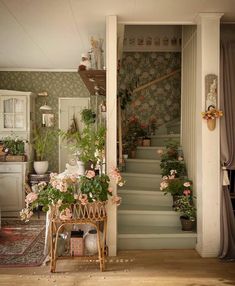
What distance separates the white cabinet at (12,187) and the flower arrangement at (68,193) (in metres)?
2.64

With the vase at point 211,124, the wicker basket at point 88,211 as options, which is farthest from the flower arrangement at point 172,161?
the wicker basket at point 88,211

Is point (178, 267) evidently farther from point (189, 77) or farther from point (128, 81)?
point (128, 81)

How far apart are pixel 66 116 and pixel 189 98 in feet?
9.51

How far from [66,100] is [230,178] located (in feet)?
12.2

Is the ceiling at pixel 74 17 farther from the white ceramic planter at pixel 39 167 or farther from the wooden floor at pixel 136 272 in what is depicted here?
the wooden floor at pixel 136 272

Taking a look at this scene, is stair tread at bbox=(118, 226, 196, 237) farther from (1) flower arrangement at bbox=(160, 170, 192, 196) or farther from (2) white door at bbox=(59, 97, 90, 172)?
(2) white door at bbox=(59, 97, 90, 172)

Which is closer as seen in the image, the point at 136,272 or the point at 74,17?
the point at 136,272

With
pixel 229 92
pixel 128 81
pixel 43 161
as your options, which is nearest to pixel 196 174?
pixel 229 92

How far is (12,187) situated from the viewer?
19.2 ft

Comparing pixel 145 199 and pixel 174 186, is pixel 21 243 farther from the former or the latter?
pixel 174 186

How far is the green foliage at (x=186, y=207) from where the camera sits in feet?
13.3

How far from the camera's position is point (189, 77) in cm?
457

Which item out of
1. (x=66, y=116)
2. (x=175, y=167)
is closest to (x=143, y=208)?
(x=175, y=167)

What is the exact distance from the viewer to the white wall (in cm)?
427
